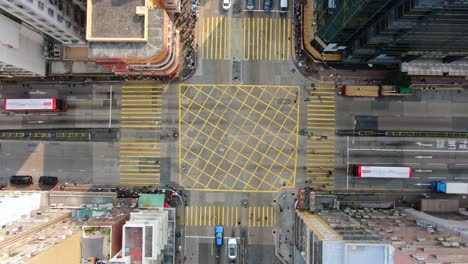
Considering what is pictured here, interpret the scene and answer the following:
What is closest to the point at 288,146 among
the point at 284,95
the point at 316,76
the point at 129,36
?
the point at 284,95

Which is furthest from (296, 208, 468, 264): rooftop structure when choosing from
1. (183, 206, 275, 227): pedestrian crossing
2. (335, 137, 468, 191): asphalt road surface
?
(183, 206, 275, 227): pedestrian crossing

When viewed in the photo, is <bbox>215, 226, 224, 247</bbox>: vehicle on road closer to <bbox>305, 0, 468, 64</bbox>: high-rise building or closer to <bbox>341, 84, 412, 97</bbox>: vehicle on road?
<bbox>341, 84, 412, 97</bbox>: vehicle on road

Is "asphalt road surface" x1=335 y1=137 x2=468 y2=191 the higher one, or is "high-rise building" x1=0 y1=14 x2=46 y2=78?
"high-rise building" x1=0 y1=14 x2=46 y2=78

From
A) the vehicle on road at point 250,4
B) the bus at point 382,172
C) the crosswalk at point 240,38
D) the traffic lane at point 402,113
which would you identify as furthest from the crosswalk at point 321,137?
the vehicle on road at point 250,4

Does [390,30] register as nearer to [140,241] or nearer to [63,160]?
[140,241]

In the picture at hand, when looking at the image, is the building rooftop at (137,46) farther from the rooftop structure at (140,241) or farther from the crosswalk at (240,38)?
the rooftop structure at (140,241)

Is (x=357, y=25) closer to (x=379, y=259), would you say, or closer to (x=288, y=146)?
(x=288, y=146)
